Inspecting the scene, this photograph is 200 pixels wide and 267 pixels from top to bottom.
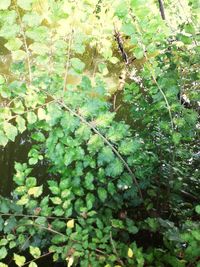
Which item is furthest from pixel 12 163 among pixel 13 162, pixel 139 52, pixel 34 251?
pixel 139 52

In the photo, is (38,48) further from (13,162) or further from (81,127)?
(13,162)

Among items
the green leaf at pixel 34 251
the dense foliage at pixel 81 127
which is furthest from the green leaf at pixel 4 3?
the green leaf at pixel 34 251

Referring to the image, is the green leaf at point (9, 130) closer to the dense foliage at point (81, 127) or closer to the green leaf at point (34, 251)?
the dense foliage at point (81, 127)

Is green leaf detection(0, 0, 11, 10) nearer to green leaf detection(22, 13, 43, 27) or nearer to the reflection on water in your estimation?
green leaf detection(22, 13, 43, 27)

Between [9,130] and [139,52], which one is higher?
[139,52]

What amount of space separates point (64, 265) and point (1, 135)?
1348 mm

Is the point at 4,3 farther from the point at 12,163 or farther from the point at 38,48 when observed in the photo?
the point at 12,163

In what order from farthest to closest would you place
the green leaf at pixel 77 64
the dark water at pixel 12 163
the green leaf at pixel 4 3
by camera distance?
the dark water at pixel 12 163
the green leaf at pixel 77 64
the green leaf at pixel 4 3

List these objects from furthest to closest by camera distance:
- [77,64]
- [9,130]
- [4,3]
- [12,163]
Answer: 1. [12,163]
2. [77,64]
3. [9,130]
4. [4,3]

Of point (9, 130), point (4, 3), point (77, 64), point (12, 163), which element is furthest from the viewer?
point (12, 163)

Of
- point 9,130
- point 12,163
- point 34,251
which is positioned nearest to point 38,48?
point 9,130

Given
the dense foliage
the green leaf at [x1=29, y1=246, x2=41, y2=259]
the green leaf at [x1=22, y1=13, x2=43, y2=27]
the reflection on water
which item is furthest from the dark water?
the green leaf at [x1=22, y1=13, x2=43, y2=27]

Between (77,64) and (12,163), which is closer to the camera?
(77,64)

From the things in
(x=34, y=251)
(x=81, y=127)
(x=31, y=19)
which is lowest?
(x=34, y=251)
